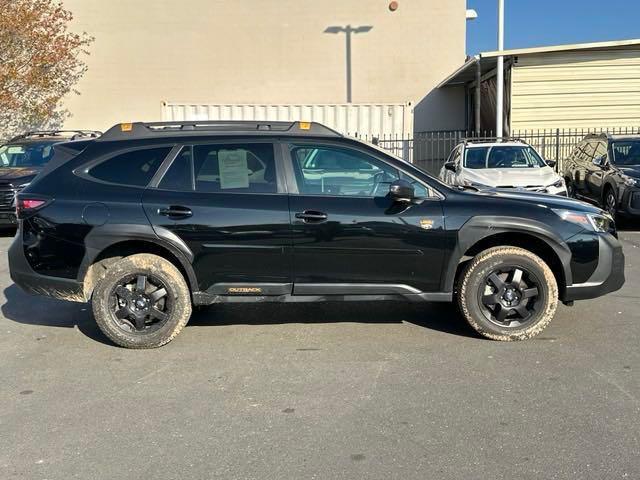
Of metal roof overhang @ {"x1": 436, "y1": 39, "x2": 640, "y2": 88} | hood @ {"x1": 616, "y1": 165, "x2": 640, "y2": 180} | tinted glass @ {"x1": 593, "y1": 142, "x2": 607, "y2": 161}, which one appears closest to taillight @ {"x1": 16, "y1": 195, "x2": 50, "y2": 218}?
hood @ {"x1": 616, "y1": 165, "x2": 640, "y2": 180}

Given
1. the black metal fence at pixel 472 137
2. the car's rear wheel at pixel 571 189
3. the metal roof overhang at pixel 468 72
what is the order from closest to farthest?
1. the car's rear wheel at pixel 571 189
2. the metal roof overhang at pixel 468 72
3. the black metal fence at pixel 472 137

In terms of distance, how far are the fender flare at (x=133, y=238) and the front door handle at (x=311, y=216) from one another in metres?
0.94

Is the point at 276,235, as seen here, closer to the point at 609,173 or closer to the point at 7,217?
the point at 7,217

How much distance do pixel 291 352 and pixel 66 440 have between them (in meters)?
1.87

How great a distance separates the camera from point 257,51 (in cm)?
2092

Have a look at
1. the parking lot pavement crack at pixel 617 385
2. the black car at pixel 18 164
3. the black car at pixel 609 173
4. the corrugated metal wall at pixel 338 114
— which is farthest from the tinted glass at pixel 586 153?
the black car at pixel 18 164

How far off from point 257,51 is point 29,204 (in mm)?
17081

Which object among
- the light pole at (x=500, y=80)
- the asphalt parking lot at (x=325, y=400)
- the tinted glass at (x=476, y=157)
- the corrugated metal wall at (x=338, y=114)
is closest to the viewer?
the asphalt parking lot at (x=325, y=400)

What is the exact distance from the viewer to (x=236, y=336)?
533 cm

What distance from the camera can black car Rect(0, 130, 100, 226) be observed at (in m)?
10.7

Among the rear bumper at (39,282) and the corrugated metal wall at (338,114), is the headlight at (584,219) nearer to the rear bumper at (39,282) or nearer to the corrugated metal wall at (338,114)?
the rear bumper at (39,282)

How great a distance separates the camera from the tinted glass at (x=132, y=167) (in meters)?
5.04

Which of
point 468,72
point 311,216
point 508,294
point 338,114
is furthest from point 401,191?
point 468,72

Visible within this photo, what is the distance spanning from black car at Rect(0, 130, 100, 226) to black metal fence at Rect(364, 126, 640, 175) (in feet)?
27.0
